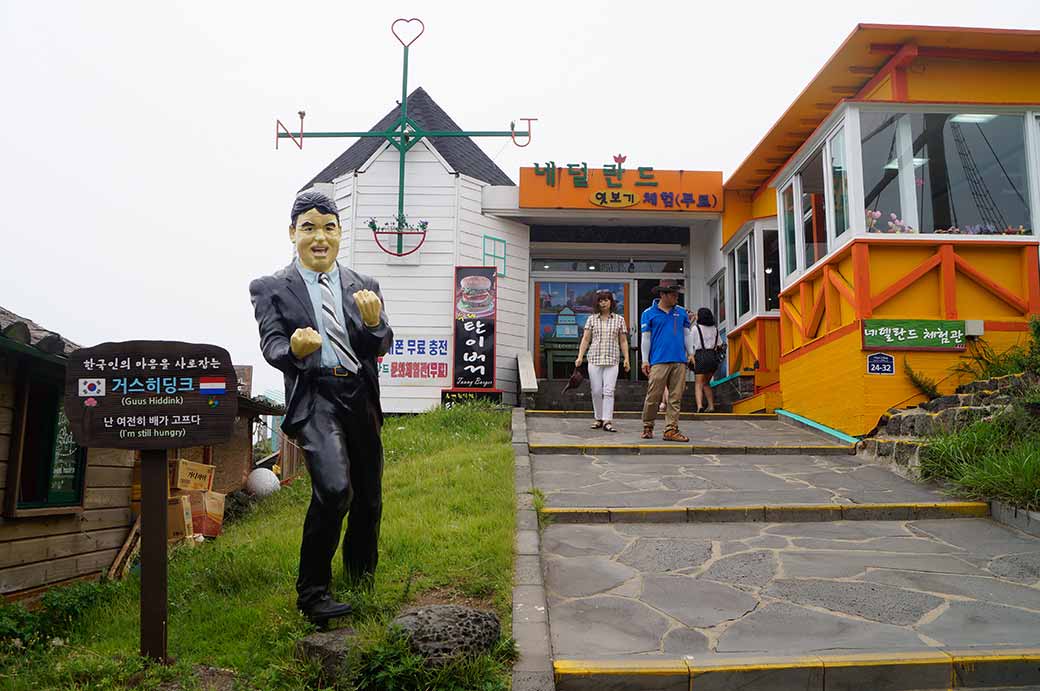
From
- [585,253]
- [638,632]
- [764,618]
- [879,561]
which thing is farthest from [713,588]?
[585,253]

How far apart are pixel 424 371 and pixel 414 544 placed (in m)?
8.56

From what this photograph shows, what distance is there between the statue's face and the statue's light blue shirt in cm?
4

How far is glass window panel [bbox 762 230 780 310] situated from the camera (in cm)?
1269

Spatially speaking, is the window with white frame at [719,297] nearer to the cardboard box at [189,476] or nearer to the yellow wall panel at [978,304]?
the yellow wall panel at [978,304]

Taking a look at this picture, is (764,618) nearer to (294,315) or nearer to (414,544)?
(414,544)

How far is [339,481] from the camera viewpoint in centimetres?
352

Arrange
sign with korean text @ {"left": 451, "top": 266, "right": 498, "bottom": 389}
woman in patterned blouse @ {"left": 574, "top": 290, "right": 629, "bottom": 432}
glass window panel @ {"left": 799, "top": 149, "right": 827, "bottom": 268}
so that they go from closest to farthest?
woman in patterned blouse @ {"left": 574, "top": 290, "right": 629, "bottom": 432} < glass window panel @ {"left": 799, "top": 149, "right": 827, "bottom": 268} < sign with korean text @ {"left": 451, "top": 266, "right": 498, "bottom": 389}

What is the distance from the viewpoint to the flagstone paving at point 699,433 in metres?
8.69

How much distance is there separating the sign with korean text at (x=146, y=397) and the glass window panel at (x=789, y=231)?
8952 mm

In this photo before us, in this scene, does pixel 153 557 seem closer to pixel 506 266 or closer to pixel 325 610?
pixel 325 610

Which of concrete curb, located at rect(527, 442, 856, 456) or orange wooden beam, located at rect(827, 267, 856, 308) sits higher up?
orange wooden beam, located at rect(827, 267, 856, 308)

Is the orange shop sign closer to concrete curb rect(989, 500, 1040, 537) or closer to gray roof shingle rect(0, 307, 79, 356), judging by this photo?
concrete curb rect(989, 500, 1040, 537)

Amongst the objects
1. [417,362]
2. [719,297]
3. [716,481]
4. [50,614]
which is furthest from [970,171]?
[50,614]

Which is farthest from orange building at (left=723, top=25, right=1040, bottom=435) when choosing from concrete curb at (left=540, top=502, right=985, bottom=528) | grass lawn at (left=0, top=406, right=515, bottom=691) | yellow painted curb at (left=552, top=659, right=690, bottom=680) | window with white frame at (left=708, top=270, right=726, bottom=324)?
yellow painted curb at (left=552, top=659, right=690, bottom=680)
